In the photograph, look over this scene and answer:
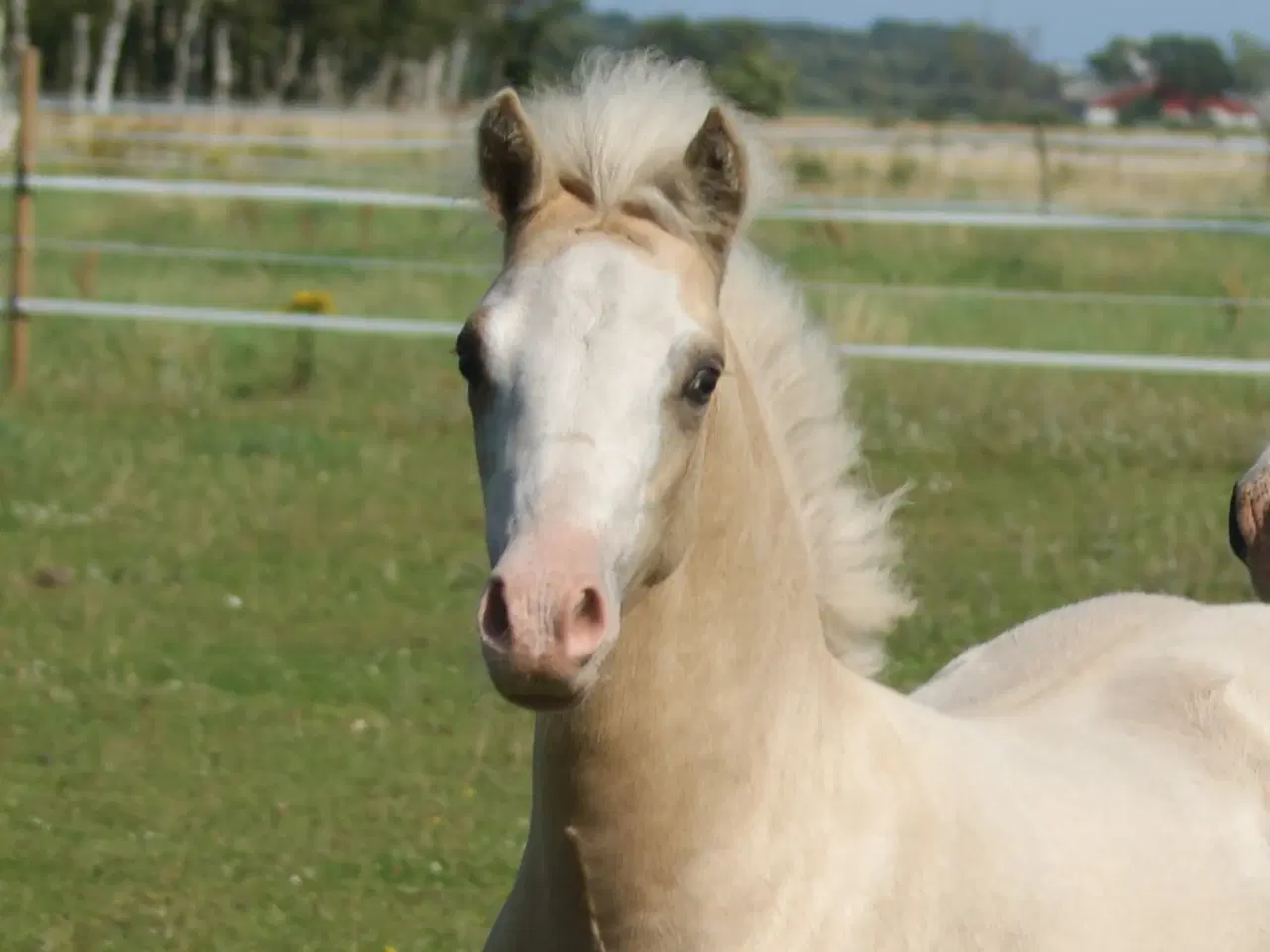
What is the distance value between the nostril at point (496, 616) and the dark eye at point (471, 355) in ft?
1.21

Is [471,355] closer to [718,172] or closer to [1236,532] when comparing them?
[718,172]

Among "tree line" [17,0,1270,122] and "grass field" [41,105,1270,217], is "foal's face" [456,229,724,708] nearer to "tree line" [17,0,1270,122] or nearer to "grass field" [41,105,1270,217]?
"grass field" [41,105,1270,217]

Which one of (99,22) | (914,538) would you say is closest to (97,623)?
(914,538)

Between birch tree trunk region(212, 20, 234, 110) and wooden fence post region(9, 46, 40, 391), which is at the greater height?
wooden fence post region(9, 46, 40, 391)

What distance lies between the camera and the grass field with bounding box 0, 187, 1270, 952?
17.2ft

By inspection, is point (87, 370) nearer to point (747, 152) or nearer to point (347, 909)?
point (347, 909)

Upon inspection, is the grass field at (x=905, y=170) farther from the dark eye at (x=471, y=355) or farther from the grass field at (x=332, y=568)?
the dark eye at (x=471, y=355)

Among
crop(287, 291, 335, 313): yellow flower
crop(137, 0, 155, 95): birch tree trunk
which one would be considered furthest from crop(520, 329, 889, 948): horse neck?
crop(137, 0, 155, 95): birch tree trunk

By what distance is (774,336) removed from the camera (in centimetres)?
321

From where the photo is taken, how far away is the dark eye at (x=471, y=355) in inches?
106

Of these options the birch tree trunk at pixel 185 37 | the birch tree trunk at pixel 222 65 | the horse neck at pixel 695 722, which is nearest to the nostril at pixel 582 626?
the horse neck at pixel 695 722

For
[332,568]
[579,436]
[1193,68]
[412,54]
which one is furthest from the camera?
[1193,68]

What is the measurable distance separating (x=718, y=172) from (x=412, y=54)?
253 feet

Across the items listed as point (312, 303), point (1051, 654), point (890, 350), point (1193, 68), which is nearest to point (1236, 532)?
point (1051, 654)
